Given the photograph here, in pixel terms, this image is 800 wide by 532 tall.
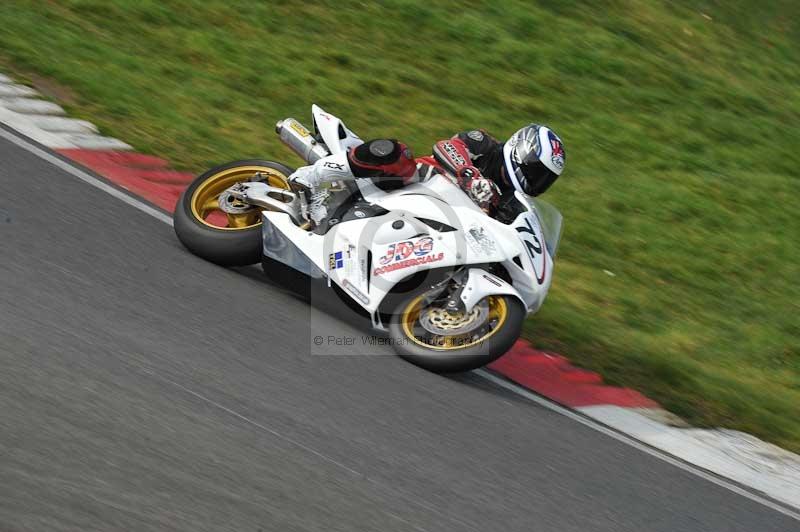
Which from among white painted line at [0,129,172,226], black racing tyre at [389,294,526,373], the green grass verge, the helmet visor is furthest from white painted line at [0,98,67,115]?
the helmet visor

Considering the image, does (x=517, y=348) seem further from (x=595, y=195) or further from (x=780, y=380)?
(x=595, y=195)

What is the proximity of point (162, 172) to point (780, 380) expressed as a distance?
5346 mm

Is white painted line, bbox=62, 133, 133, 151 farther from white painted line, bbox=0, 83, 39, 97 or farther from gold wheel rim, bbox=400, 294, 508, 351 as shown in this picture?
gold wheel rim, bbox=400, 294, 508, 351

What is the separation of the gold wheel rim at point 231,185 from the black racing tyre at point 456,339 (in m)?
1.35

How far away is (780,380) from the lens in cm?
866

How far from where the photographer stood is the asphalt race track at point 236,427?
4.44 m

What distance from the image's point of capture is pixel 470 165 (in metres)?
6.77

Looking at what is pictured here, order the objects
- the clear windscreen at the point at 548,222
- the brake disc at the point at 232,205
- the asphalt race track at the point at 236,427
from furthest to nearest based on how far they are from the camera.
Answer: the brake disc at the point at 232,205 < the clear windscreen at the point at 548,222 < the asphalt race track at the point at 236,427

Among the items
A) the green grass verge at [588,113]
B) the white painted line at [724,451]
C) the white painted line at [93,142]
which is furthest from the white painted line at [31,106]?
the white painted line at [724,451]

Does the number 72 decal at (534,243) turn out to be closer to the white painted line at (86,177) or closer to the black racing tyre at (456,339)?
the black racing tyre at (456,339)

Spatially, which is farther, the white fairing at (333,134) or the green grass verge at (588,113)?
the green grass verge at (588,113)

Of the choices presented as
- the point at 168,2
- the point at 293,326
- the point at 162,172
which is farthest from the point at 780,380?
the point at 168,2

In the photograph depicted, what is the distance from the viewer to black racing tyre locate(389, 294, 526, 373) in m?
6.34

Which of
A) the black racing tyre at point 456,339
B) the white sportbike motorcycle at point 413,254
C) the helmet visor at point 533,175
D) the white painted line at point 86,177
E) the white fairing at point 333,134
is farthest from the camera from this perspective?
the white painted line at point 86,177
